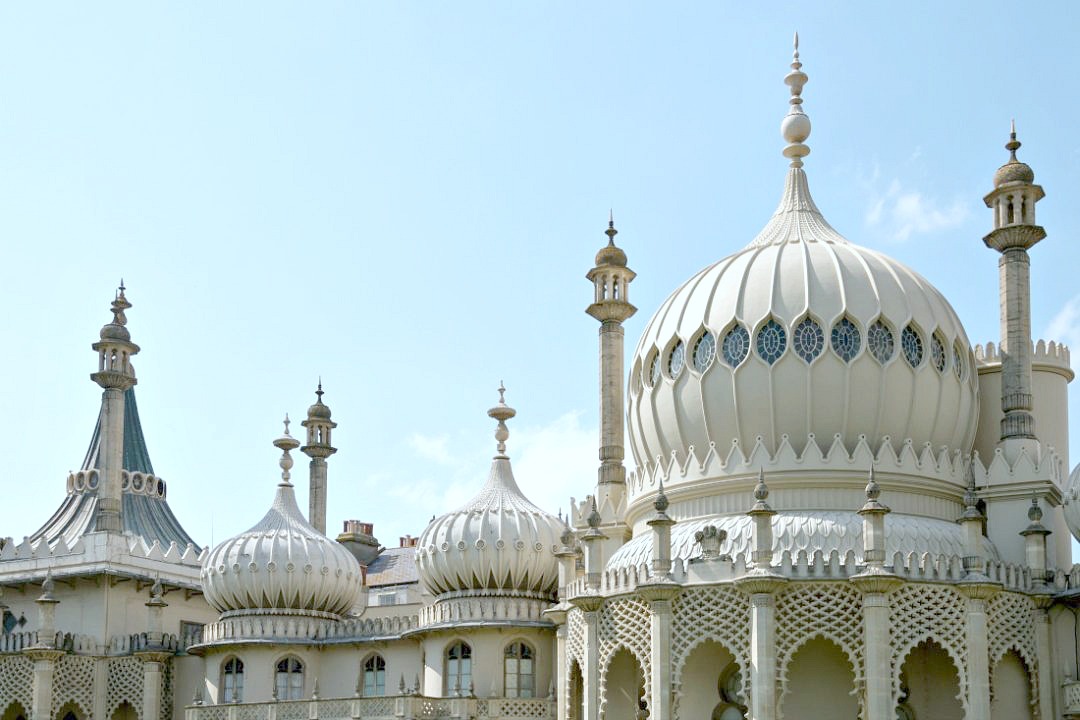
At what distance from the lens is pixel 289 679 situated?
4234 centimetres

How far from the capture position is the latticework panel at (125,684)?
→ 44250mm

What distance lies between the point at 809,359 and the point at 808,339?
0.47 meters

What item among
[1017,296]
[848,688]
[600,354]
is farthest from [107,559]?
[1017,296]

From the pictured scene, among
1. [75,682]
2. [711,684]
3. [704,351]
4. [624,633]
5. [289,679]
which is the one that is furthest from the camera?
[75,682]

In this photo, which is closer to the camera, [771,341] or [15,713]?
[771,341]

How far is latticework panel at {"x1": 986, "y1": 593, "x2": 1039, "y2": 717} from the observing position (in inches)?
1288

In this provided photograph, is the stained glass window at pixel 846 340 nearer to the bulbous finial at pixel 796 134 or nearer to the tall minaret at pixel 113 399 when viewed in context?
the bulbous finial at pixel 796 134

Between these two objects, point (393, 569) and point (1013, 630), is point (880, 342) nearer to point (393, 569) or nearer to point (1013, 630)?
point (1013, 630)

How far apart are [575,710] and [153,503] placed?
68.7 ft

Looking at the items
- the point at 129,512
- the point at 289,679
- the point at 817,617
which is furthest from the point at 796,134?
the point at 129,512

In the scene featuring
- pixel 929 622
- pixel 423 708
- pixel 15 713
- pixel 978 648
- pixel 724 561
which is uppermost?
pixel 724 561

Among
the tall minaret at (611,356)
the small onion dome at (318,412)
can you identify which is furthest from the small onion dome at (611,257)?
the small onion dome at (318,412)

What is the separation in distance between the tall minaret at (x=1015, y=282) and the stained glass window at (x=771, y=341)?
508 centimetres

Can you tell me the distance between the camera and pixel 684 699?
3400cm
